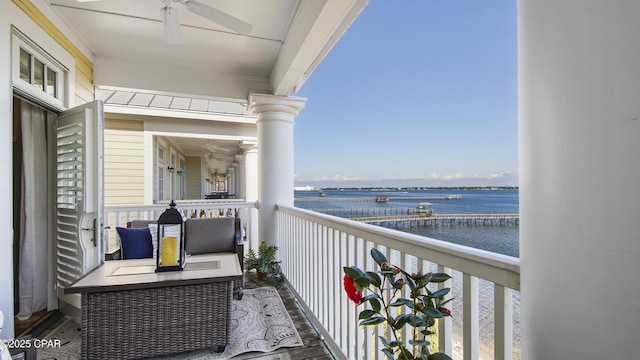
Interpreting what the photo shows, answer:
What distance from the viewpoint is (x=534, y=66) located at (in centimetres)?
70

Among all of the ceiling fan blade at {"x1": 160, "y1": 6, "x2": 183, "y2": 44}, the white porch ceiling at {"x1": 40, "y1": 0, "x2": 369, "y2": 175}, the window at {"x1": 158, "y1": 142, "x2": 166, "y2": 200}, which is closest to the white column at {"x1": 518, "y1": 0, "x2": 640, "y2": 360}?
the white porch ceiling at {"x1": 40, "y1": 0, "x2": 369, "y2": 175}

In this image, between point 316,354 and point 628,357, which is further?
point 316,354

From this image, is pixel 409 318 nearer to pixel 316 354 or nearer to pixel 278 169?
pixel 316 354

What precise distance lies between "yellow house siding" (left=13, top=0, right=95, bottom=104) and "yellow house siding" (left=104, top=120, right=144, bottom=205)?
7.60 feet

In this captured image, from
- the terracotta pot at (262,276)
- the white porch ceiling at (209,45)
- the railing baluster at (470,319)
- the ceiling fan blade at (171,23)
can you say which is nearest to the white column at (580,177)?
the railing baluster at (470,319)

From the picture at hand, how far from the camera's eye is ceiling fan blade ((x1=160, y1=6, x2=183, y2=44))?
2.27 meters

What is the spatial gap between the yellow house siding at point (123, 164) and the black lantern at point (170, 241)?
4324mm

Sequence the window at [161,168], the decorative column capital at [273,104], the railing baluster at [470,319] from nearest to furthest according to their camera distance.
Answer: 1. the railing baluster at [470,319]
2. the decorative column capital at [273,104]
3. the window at [161,168]

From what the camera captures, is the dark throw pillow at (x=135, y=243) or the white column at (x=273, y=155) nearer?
the dark throw pillow at (x=135, y=243)

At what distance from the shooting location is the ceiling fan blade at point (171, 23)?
227 centimetres

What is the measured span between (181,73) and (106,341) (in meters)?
3.23

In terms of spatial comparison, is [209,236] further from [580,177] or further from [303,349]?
[580,177]

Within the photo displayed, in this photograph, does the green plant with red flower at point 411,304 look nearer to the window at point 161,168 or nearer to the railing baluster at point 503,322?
the railing baluster at point 503,322

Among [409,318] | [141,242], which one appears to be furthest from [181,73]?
[409,318]
